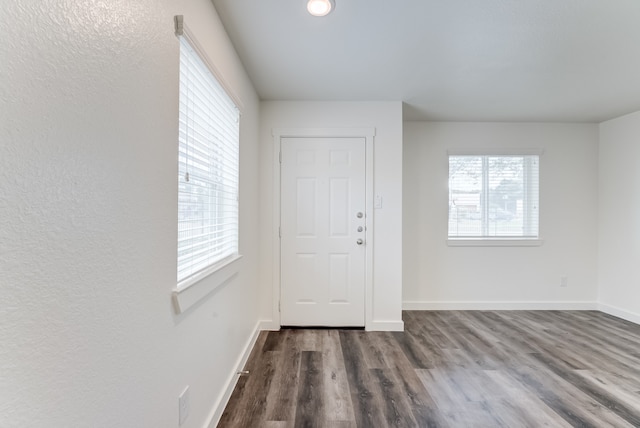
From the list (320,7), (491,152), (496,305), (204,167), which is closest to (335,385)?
(204,167)

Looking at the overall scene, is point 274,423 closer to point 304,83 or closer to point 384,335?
point 384,335

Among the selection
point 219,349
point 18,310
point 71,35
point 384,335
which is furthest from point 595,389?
point 71,35

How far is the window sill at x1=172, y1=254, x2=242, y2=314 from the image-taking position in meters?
1.19

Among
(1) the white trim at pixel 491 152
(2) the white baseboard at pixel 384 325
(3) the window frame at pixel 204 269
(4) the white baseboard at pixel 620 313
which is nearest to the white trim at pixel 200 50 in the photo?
(3) the window frame at pixel 204 269

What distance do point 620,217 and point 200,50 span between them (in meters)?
4.65

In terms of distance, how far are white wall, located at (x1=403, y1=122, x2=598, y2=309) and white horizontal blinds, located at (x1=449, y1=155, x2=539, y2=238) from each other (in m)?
0.13

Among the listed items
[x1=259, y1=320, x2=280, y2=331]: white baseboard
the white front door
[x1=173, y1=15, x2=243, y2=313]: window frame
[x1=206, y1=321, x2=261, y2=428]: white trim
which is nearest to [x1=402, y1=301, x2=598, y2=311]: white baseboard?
the white front door

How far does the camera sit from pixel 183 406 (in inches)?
49.9

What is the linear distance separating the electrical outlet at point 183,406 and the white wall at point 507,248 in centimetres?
287

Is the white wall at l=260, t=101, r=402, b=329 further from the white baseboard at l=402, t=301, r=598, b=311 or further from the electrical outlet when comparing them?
the electrical outlet

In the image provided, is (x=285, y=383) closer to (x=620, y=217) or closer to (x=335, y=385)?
(x=335, y=385)

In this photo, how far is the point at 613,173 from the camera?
11.5 ft

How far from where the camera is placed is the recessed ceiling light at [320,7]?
1559 mm

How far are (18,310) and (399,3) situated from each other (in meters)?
1.95
